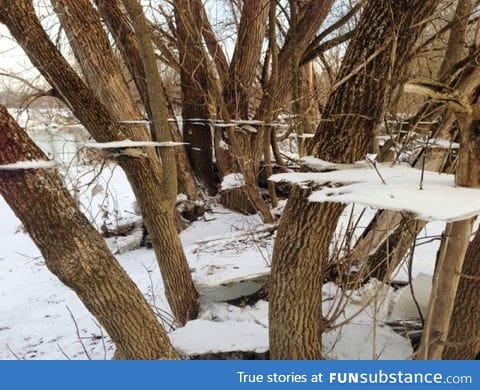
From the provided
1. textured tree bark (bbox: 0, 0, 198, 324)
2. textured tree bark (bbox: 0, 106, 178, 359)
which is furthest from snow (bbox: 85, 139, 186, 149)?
textured tree bark (bbox: 0, 106, 178, 359)

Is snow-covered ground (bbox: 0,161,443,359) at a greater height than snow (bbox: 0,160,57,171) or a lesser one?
lesser

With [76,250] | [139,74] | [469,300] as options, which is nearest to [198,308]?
[76,250]

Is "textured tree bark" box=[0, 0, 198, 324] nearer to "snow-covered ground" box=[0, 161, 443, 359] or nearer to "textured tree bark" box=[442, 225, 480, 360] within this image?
"snow-covered ground" box=[0, 161, 443, 359]

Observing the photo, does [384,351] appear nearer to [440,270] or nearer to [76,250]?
[440,270]

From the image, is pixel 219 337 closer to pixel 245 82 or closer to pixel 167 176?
pixel 167 176

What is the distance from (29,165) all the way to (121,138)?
3.37 feet

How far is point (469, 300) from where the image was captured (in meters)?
2.39

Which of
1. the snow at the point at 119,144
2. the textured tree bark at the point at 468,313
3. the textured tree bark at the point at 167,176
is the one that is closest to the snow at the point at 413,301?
the textured tree bark at the point at 468,313

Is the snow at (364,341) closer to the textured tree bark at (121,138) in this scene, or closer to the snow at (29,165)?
the textured tree bark at (121,138)

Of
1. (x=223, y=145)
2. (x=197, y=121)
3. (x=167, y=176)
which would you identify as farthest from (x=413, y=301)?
(x=197, y=121)

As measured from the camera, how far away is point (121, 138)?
2.79m

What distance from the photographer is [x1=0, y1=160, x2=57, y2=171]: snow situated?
1762mm

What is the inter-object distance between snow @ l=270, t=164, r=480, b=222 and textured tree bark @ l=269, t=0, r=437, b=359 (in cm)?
18

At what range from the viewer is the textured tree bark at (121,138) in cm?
247
